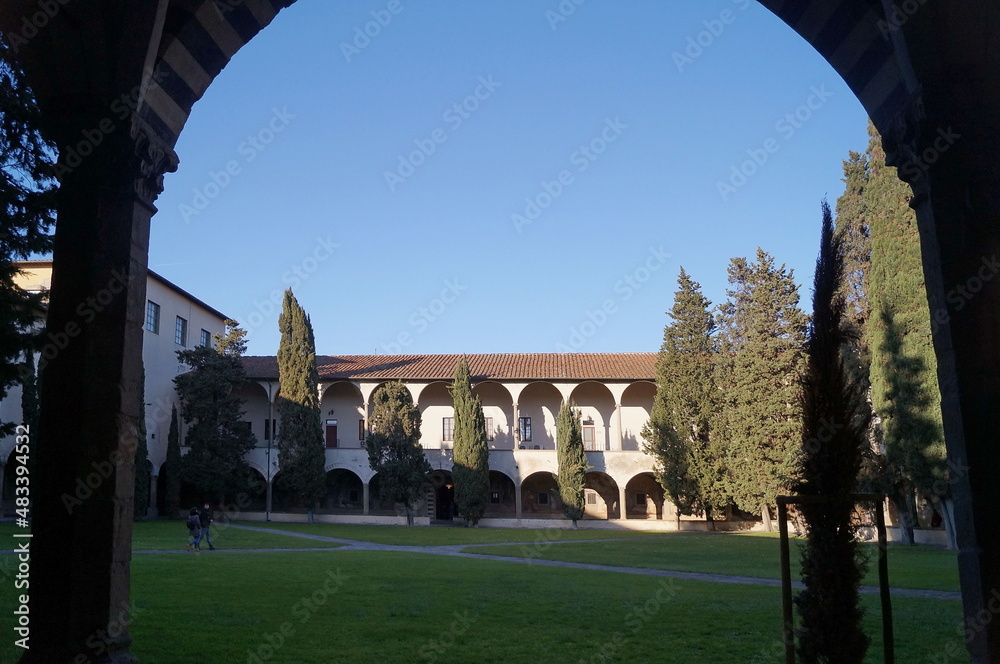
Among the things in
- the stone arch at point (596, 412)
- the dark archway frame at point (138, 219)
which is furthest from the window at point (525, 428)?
the dark archway frame at point (138, 219)

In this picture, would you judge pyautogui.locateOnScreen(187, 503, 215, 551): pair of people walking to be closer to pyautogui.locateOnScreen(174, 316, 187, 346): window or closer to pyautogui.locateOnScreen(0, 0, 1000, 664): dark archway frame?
pyautogui.locateOnScreen(0, 0, 1000, 664): dark archway frame

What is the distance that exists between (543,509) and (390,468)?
10.1 m

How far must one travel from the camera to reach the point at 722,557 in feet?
63.5

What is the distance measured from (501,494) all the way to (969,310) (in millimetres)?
37372

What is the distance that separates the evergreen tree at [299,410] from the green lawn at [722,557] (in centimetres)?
1662

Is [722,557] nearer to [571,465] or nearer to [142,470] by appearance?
[571,465]

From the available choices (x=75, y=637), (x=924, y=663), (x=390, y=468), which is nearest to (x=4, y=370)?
(x=75, y=637)

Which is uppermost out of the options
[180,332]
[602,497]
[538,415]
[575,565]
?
[180,332]

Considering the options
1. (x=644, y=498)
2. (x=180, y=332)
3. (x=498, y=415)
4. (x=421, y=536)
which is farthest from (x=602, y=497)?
(x=180, y=332)

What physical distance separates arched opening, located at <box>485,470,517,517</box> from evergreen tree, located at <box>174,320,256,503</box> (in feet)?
42.6

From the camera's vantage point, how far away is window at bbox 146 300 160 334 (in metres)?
36.4

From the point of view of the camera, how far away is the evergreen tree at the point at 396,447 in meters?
35.4

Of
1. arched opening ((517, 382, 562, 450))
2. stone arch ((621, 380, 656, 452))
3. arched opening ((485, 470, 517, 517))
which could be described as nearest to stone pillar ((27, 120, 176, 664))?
arched opening ((485, 470, 517, 517))

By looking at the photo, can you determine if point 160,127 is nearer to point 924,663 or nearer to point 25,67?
point 25,67
